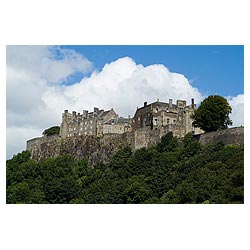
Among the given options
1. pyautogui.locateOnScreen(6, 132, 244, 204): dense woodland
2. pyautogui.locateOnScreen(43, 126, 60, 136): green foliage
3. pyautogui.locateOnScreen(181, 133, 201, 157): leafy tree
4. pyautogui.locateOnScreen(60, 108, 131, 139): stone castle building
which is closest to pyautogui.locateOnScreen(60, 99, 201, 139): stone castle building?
pyautogui.locateOnScreen(60, 108, 131, 139): stone castle building

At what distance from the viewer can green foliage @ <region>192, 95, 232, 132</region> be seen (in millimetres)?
34688

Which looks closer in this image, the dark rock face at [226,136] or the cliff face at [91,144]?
the dark rock face at [226,136]

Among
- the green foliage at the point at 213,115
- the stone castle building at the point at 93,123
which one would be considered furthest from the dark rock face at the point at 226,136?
the stone castle building at the point at 93,123

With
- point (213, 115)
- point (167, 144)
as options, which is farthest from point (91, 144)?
point (213, 115)

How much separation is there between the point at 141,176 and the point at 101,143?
30.9ft

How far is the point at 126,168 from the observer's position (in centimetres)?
3188

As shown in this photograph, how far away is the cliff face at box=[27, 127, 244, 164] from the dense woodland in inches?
31.0

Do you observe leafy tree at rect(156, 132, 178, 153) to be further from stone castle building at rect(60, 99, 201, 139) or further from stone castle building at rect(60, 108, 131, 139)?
stone castle building at rect(60, 108, 131, 139)

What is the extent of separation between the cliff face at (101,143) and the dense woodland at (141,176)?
0.79 meters

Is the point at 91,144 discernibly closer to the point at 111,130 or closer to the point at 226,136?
the point at 111,130

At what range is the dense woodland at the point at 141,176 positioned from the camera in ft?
68.5

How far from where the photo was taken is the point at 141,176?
2942cm

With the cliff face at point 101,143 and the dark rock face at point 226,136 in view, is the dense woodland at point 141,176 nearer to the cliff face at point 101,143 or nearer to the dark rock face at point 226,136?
the dark rock face at point 226,136
